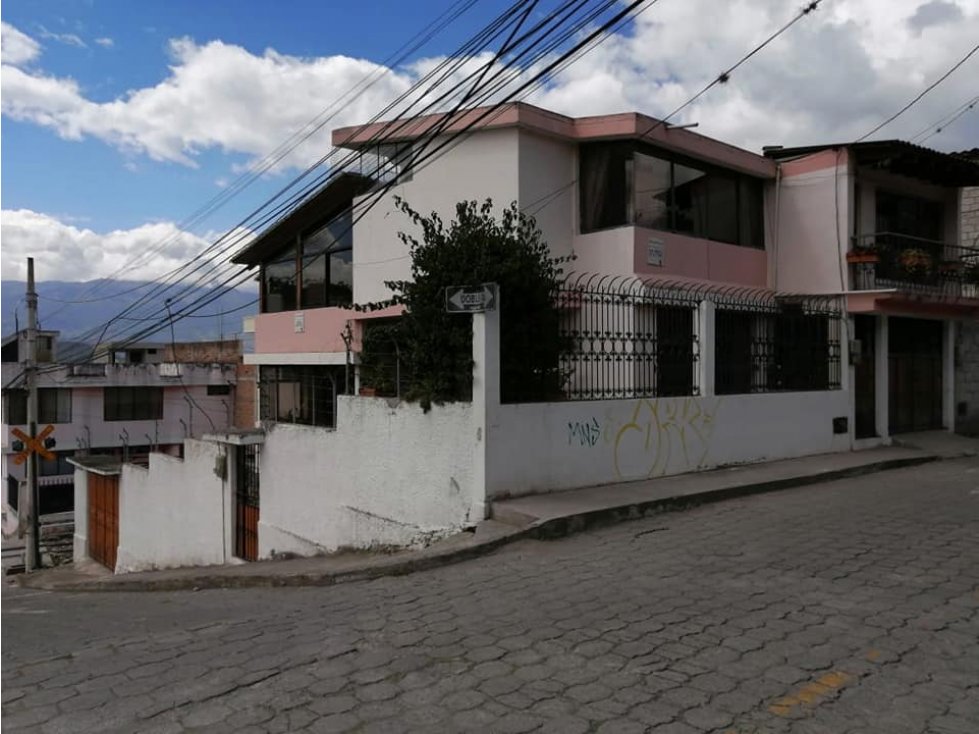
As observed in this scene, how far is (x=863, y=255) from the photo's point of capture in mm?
13688

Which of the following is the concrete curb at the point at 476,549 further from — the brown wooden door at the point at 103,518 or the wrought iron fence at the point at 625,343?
the brown wooden door at the point at 103,518

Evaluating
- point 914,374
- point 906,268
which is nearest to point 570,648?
point 906,268

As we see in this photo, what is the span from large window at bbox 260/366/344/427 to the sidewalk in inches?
98.3

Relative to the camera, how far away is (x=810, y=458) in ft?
37.6

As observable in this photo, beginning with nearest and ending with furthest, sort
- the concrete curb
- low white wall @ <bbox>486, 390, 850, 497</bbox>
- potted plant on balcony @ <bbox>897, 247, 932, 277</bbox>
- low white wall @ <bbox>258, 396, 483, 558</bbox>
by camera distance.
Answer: the concrete curb < low white wall @ <bbox>486, 390, 850, 497</bbox> < low white wall @ <bbox>258, 396, 483, 558</bbox> < potted plant on balcony @ <bbox>897, 247, 932, 277</bbox>

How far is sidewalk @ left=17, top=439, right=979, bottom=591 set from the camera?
21.7 ft

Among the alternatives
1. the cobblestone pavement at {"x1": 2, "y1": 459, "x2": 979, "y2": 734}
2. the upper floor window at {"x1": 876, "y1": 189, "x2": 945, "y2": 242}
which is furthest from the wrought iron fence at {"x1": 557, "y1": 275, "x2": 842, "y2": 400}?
the upper floor window at {"x1": 876, "y1": 189, "x2": 945, "y2": 242}

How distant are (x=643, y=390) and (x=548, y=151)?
5982 mm

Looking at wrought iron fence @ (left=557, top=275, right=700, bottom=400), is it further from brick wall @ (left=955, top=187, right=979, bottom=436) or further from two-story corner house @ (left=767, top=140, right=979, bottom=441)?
brick wall @ (left=955, top=187, right=979, bottom=436)

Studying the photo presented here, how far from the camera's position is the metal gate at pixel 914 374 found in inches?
594

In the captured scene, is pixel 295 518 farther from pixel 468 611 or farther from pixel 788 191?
pixel 788 191

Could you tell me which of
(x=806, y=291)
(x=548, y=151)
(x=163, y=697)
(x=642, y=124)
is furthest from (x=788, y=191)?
(x=163, y=697)

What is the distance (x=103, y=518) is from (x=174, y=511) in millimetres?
5106

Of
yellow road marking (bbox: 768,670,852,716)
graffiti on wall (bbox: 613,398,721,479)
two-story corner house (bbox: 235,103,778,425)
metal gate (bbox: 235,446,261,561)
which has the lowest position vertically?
metal gate (bbox: 235,446,261,561)
